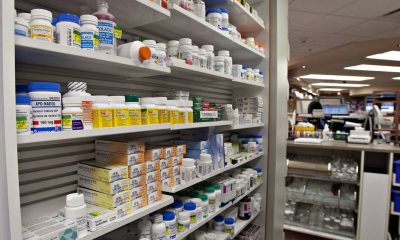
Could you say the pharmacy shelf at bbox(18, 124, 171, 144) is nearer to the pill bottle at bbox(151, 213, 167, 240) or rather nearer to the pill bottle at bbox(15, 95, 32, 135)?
the pill bottle at bbox(15, 95, 32, 135)

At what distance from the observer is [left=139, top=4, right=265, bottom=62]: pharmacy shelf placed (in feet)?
4.47

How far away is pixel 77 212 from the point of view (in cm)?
89

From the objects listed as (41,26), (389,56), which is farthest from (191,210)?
(389,56)

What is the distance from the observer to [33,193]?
1.08 m

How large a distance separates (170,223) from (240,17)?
1.65 metres

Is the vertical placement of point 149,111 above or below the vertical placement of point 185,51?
below

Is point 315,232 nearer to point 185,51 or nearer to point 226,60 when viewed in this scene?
point 226,60

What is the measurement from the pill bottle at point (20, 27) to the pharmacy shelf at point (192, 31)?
0.68 meters

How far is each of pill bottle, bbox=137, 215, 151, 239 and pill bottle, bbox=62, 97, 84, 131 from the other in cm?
66

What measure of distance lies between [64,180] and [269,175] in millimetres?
1845

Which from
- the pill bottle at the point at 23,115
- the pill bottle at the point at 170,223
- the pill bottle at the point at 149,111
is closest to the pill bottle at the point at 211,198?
the pill bottle at the point at 170,223

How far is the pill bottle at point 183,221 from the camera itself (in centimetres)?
140

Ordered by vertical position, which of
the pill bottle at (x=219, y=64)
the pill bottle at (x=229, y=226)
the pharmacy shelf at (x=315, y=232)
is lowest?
the pharmacy shelf at (x=315, y=232)

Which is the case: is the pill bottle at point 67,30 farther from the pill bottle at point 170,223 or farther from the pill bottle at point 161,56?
the pill bottle at point 170,223
